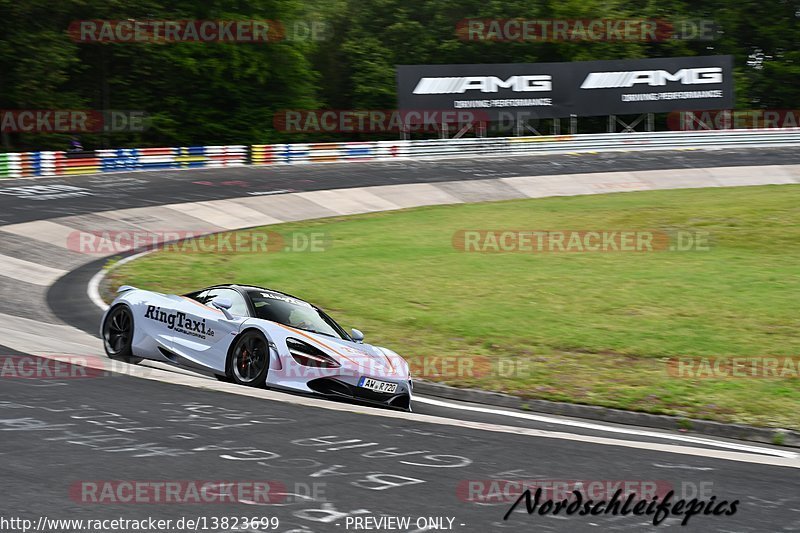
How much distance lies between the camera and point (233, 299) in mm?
10953

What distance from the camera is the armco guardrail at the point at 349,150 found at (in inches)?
1379

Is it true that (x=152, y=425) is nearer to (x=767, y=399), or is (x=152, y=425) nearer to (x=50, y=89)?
(x=767, y=399)

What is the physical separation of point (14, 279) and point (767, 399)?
14279 mm

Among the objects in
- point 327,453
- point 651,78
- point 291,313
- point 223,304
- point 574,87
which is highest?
point 651,78

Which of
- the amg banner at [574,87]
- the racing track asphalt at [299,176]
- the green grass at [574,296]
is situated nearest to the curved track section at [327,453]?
the green grass at [574,296]

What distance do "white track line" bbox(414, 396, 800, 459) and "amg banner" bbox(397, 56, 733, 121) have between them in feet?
112

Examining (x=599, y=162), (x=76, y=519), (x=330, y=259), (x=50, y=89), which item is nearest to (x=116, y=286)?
(x=330, y=259)

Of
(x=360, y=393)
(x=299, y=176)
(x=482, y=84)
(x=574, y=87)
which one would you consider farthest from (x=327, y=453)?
(x=574, y=87)

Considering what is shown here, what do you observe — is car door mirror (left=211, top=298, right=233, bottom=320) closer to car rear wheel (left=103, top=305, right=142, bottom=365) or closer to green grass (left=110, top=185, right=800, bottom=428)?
car rear wheel (left=103, top=305, right=142, bottom=365)

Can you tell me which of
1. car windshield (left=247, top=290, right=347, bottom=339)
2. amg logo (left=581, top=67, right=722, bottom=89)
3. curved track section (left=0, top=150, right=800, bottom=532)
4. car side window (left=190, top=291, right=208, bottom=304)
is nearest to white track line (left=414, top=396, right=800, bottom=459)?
curved track section (left=0, top=150, right=800, bottom=532)

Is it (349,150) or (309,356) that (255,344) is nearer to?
(309,356)

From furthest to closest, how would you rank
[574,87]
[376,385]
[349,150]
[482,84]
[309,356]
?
1. [574,87]
2. [482,84]
3. [349,150]
4. [376,385]
5. [309,356]

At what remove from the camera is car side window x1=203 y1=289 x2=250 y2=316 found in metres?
10.7

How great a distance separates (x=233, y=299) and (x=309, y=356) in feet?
5.15
